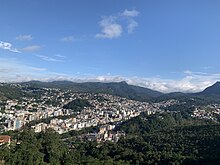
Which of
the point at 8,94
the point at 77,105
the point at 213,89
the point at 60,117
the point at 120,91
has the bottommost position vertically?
the point at 60,117

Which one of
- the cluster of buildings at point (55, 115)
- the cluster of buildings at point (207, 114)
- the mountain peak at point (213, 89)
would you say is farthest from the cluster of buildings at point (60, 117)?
the mountain peak at point (213, 89)

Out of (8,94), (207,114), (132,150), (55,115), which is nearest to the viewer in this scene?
(132,150)

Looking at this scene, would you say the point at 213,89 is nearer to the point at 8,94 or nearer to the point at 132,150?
the point at 8,94

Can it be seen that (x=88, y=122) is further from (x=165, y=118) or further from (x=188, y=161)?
(x=188, y=161)

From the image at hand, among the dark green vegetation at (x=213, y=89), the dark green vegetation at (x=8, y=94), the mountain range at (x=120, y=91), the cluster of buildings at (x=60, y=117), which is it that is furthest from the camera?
the dark green vegetation at (x=213, y=89)

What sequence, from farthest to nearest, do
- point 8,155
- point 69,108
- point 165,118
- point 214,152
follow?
point 69,108, point 165,118, point 214,152, point 8,155

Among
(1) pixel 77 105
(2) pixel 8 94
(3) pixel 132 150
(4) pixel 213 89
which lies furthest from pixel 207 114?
(4) pixel 213 89

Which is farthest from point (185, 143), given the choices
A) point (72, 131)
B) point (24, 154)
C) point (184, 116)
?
point (184, 116)

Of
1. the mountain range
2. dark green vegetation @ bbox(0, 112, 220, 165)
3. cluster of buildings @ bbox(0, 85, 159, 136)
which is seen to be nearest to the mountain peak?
the mountain range

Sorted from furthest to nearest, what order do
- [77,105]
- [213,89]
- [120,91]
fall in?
[213,89] → [120,91] → [77,105]

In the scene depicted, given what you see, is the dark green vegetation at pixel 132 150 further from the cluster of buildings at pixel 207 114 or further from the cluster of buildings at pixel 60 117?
the cluster of buildings at pixel 207 114

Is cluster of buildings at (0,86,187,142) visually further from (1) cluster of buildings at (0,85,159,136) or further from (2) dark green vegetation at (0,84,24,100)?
(2) dark green vegetation at (0,84,24,100)
